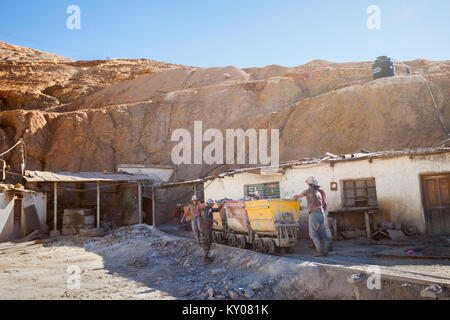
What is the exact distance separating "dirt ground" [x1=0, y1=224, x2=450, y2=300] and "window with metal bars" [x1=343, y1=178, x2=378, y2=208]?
1.81 meters

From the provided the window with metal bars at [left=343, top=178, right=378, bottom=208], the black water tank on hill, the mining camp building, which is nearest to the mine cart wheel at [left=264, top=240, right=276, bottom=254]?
the mining camp building

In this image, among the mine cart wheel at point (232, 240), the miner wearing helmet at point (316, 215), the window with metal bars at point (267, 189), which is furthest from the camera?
the window with metal bars at point (267, 189)

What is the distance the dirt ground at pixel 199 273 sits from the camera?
687 centimetres

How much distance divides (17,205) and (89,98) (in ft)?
75.9

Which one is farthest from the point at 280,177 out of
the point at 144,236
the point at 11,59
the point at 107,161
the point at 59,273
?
the point at 11,59

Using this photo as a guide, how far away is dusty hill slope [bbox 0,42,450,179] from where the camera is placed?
22.8 metres

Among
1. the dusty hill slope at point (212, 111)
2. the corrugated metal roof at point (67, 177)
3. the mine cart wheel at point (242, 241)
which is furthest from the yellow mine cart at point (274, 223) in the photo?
the dusty hill slope at point (212, 111)

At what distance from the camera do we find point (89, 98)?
36469mm

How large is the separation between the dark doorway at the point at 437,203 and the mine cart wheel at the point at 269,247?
17.9 feet

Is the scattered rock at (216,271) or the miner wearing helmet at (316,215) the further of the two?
the scattered rock at (216,271)
